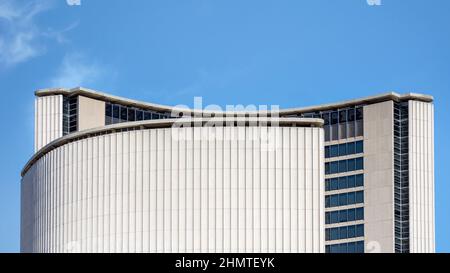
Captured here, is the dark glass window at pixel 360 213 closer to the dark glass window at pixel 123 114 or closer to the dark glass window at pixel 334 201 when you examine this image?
the dark glass window at pixel 334 201

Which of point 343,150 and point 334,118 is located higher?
point 334,118

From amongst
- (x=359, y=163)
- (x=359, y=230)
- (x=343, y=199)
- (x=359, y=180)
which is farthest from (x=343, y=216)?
(x=359, y=163)

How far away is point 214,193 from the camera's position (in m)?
107

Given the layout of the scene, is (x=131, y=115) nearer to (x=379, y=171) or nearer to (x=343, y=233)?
(x=343, y=233)

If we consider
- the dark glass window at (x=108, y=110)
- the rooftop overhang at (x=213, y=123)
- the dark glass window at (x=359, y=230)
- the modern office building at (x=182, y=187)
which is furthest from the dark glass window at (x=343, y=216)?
the rooftop overhang at (x=213, y=123)

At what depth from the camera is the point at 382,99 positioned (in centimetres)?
15375

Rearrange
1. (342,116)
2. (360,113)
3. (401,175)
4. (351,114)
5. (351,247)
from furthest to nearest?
(342,116) < (401,175) < (351,114) < (360,113) < (351,247)

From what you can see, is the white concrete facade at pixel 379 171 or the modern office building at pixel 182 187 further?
the white concrete facade at pixel 379 171

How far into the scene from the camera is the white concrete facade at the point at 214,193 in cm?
10700

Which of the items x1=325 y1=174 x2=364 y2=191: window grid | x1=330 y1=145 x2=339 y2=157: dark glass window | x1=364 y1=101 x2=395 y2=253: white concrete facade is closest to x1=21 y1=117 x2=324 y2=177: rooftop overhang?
x1=364 y1=101 x2=395 y2=253: white concrete facade

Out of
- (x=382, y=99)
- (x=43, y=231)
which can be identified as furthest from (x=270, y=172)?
(x=382, y=99)
